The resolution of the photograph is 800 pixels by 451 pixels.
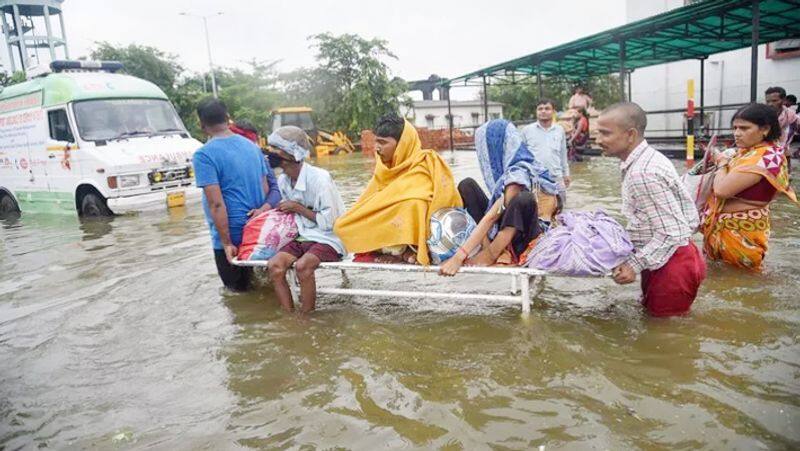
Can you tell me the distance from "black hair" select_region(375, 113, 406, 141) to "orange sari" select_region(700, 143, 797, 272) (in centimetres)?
241

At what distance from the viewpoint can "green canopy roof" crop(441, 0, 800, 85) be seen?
945 centimetres

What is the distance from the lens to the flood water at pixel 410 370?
7.65ft

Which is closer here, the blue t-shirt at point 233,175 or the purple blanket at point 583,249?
the purple blanket at point 583,249

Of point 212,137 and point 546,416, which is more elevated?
point 212,137

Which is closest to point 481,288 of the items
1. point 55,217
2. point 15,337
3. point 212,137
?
point 212,137

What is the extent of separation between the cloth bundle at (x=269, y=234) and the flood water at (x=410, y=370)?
481 millimetres

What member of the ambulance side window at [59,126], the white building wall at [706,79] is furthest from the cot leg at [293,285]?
the white building wall at [706,79]

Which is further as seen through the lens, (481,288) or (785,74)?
(785,74)

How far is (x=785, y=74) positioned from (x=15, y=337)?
16.0 metres

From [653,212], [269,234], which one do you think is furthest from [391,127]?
[653,212]

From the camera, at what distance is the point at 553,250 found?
3.15 m

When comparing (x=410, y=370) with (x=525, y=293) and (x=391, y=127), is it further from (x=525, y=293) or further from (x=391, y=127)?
(x=391, y=127)

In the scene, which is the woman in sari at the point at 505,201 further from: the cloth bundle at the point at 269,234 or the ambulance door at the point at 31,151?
the ambulance door at the point at 31,151

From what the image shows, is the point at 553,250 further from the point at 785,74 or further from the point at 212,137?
the point at 785,74
